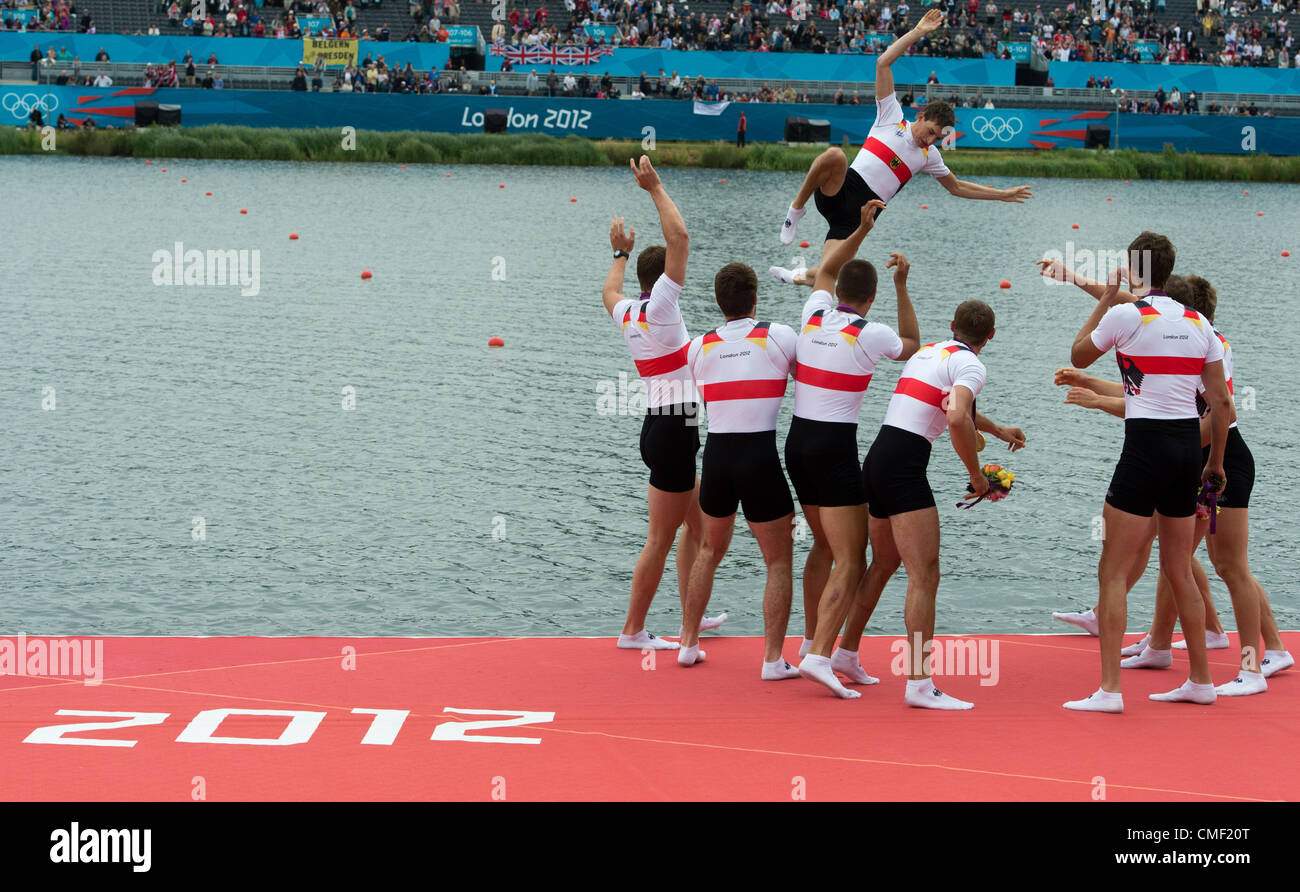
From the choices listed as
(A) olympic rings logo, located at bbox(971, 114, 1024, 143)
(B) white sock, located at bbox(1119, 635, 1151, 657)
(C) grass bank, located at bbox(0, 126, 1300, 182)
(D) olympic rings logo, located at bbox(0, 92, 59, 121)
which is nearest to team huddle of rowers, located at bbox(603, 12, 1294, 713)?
(B) white sock, located at bbox(1119, 635, 1151, 657)

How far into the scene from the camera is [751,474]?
861cm

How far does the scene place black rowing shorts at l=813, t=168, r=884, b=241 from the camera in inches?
431

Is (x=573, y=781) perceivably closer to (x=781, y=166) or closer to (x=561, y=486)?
(x=561, y=486)

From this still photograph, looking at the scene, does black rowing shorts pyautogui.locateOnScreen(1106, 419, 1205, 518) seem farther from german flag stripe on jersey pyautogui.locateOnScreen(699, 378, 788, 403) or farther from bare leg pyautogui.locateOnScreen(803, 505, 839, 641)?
german flag stripe on jersey pyautogui.locateOnScreen(699, 378, 788, 403)

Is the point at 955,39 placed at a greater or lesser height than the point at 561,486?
greater

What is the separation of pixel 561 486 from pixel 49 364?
8.78 metres

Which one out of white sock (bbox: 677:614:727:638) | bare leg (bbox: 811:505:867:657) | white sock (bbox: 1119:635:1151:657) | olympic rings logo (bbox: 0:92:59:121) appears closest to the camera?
bare leg (bbox: 811:505:867:657)

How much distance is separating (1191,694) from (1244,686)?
0.43 metres

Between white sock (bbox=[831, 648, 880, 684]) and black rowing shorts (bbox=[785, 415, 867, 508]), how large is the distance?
1030mm

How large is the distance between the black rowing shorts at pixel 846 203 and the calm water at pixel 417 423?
301cm

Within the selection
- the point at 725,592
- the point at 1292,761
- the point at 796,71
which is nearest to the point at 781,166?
the point at 796,71

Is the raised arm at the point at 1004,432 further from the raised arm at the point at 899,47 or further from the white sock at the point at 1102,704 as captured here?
the raised arm at the point at 899,47

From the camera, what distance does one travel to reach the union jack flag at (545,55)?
56.8 meters

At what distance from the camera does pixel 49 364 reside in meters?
19.4
